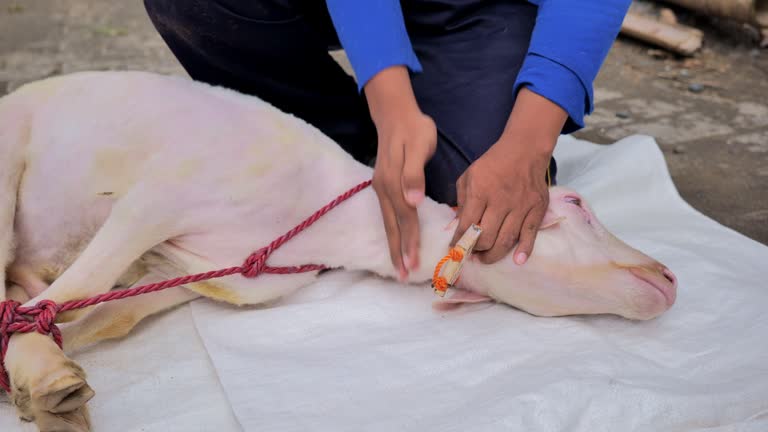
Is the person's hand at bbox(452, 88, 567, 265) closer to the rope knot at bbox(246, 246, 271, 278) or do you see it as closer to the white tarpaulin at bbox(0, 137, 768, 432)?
the white tarpaulin at bbox(0, 137, 768, 432)

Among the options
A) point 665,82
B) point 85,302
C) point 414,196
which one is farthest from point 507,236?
point 665,82

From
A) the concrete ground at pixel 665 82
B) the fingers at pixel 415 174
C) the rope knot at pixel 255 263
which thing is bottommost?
the concrete ground at pixel 665 82

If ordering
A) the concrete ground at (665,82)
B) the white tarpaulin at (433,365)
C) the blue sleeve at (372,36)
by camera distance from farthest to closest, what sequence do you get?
1. the concrete ground at (665,82)
2. the blue sleeve at (372,36)
3. the white tarpaulin at (433,365)

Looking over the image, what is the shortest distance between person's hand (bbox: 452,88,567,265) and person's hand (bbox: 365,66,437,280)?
4.5 inches

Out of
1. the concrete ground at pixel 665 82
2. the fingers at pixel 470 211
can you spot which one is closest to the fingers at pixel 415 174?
the fingers at pixel 470 211

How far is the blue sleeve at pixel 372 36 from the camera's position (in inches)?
66.8

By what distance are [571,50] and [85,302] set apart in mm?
1154

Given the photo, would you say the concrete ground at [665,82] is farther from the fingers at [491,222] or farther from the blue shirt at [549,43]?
the fingers at [491,222]

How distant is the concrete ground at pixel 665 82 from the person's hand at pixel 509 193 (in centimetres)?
100

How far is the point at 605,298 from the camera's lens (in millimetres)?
1636

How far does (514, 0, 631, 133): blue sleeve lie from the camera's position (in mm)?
1732

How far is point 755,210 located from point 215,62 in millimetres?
1656

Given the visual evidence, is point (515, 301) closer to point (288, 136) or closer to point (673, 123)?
point (288, 136)

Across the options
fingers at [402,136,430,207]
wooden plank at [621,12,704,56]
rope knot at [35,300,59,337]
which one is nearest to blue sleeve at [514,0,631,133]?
fingers at [402,136,430,207]
